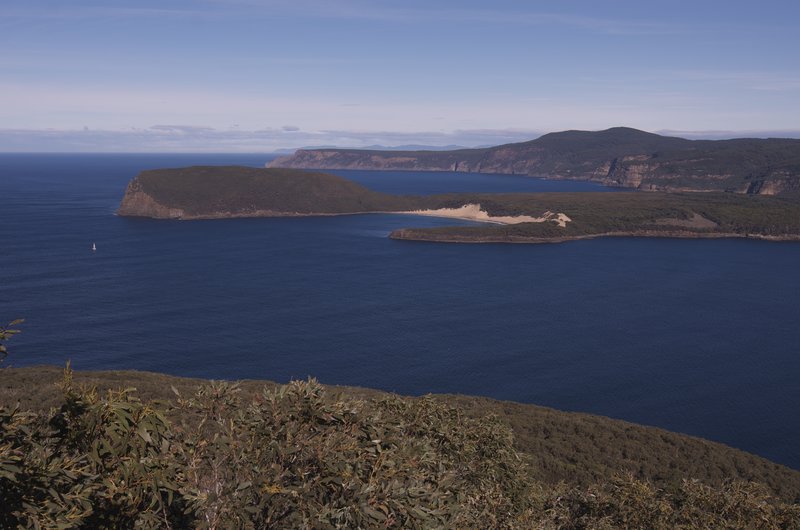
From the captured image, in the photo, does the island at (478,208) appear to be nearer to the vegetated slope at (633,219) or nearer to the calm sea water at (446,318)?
the vegetated slope at (633,219)

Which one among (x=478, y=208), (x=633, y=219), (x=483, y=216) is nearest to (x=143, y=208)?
A: (x=483, y=216)

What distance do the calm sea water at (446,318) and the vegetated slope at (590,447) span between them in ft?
42.8

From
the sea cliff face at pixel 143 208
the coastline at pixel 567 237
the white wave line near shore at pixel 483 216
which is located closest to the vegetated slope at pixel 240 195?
the sea cliff face at pixel 143 208

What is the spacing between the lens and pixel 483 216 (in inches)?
6885

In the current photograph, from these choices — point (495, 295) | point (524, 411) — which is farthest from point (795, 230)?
point (524, 411)

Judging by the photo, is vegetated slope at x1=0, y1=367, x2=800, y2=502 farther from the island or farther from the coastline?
the island

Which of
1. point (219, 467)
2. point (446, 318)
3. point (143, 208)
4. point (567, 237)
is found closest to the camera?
point (219, 467)

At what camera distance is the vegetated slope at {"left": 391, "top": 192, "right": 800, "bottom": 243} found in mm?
142000

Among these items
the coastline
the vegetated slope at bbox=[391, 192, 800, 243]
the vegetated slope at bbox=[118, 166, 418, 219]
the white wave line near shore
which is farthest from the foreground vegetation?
the vegetated slope at bbox=[118, 166, 418, 219]

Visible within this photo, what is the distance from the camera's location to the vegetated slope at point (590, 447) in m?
29.2

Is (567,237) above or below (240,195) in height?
below

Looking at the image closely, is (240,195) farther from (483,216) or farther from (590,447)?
(590,447)

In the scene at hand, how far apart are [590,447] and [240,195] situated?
154903mm

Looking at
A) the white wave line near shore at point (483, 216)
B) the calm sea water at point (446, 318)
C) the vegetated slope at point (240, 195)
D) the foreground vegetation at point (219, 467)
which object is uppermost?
the foreground vegetation at point (219, 467)
